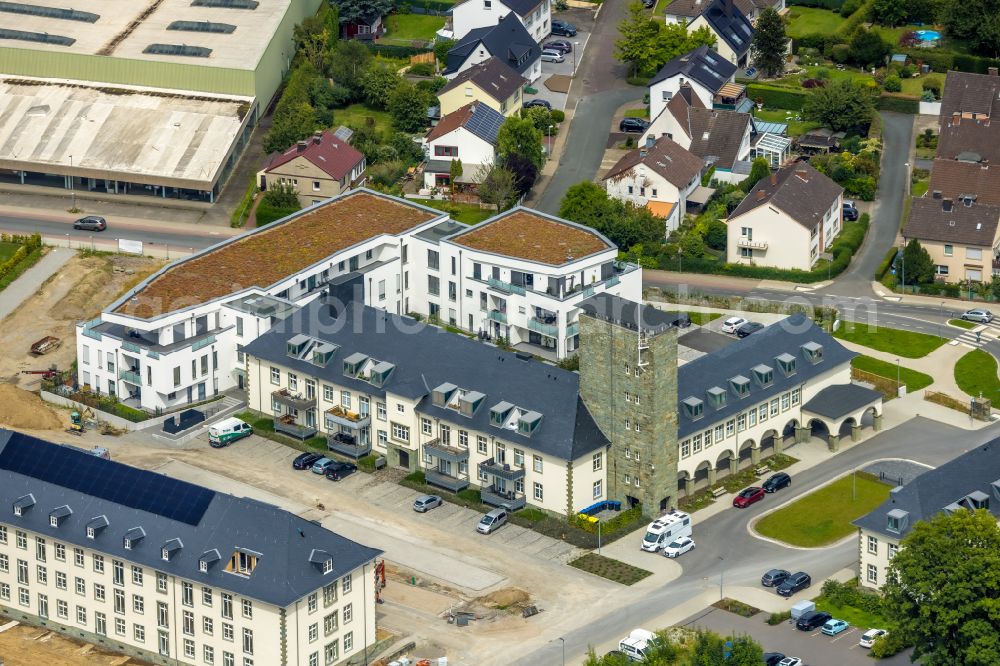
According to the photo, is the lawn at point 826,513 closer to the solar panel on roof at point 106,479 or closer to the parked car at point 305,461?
the parked car at point 305,461

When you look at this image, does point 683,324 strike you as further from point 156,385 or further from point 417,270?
point 156,385

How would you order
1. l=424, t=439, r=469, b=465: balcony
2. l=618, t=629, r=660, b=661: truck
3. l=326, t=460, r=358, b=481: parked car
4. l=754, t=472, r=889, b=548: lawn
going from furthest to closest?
l=326, t=460, r=358, b=481: parked car
l=424, t=439, r=469, b=465: balcony
l=754, t=472, r=889, b=548: lawn
l=618, t=629, r=660, b=661: truck

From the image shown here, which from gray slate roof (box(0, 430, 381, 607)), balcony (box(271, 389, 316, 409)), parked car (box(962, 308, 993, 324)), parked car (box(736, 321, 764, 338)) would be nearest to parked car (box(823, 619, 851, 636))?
gray slate roof (box(0, 430, 381, 607))

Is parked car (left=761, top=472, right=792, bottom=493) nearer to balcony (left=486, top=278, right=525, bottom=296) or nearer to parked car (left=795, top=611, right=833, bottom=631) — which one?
parked car (left=795, top=611, right=833, bottom=631)

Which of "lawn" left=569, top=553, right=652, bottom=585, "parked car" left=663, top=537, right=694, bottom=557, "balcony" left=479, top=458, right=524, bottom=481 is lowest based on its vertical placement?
"lawn" left=569, top=553, right=652, bottom=585

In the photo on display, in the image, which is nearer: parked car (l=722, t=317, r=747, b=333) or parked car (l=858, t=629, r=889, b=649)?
parked car (l=858, t=629, r=889, b=649)
